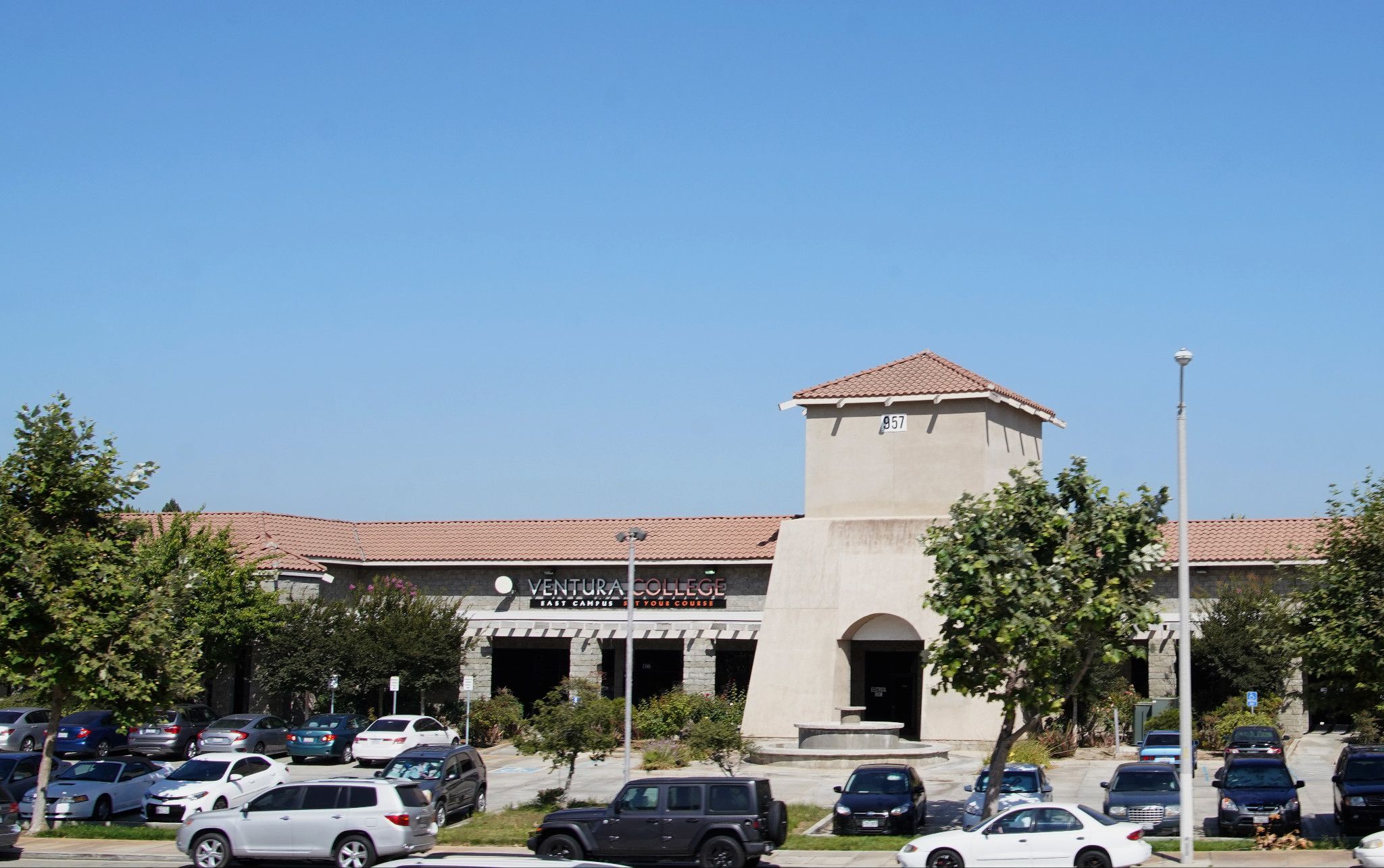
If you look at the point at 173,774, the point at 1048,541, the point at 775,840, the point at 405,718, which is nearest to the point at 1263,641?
the point at 1048,541

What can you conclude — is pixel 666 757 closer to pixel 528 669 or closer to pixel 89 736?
pixel 528 669

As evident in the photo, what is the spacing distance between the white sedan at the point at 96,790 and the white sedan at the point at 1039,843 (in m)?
18.1

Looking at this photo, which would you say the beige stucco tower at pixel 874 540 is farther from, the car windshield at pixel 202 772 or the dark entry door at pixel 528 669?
the car windshield at pixel 202 772

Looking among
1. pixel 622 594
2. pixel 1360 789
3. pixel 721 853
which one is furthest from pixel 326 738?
pixel 1360 789

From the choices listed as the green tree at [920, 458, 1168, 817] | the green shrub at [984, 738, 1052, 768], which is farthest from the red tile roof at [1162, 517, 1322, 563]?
the green tree at [920, 458, 1168, 817]

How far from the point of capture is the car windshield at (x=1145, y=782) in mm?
28375

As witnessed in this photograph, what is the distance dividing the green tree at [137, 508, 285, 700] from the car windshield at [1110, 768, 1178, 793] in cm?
2725

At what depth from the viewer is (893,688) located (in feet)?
153

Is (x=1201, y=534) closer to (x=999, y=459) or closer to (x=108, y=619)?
(x=999, y=459)

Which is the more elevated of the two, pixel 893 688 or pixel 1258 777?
pixel 893 688

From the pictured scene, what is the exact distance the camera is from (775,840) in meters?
24.2

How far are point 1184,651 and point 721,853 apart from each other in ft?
29.6

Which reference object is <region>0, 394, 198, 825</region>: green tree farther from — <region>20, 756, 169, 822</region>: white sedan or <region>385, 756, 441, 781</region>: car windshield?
<region>385, 756, 441, 781</region>: car windshield

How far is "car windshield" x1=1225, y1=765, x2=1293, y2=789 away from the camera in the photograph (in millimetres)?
28156
